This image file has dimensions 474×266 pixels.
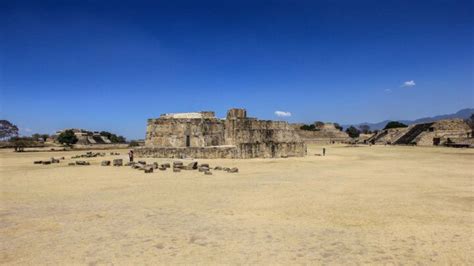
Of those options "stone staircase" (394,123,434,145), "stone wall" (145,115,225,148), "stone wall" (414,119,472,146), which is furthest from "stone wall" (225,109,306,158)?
"stone staircase" (394,123,434,145)

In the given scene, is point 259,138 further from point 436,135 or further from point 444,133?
point 444,133

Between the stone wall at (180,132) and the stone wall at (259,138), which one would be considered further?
the stone wall at (180,132)

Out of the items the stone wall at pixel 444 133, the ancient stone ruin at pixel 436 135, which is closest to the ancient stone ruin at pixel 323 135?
the ancient stone ruin at pixel 436 135

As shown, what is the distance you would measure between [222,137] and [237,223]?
2165cm

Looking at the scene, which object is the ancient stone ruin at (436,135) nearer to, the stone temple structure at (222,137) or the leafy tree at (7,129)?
the stone temple structure at (222,137)

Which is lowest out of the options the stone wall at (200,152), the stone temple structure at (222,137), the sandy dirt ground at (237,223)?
the sandy dirt ground at (237,223)

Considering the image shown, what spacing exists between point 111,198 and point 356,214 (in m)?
7.00

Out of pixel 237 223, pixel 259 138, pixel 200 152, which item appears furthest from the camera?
pixel 259 138

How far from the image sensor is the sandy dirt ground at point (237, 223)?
5531mm

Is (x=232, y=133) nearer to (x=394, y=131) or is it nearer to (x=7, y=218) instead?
(x=7, y=218)

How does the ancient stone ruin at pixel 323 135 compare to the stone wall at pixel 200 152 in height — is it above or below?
above

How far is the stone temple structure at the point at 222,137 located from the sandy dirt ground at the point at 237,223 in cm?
1284

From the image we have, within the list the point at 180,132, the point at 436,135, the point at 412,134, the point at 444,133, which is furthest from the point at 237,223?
the point at 412,134

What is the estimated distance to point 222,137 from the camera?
29.0 metres
